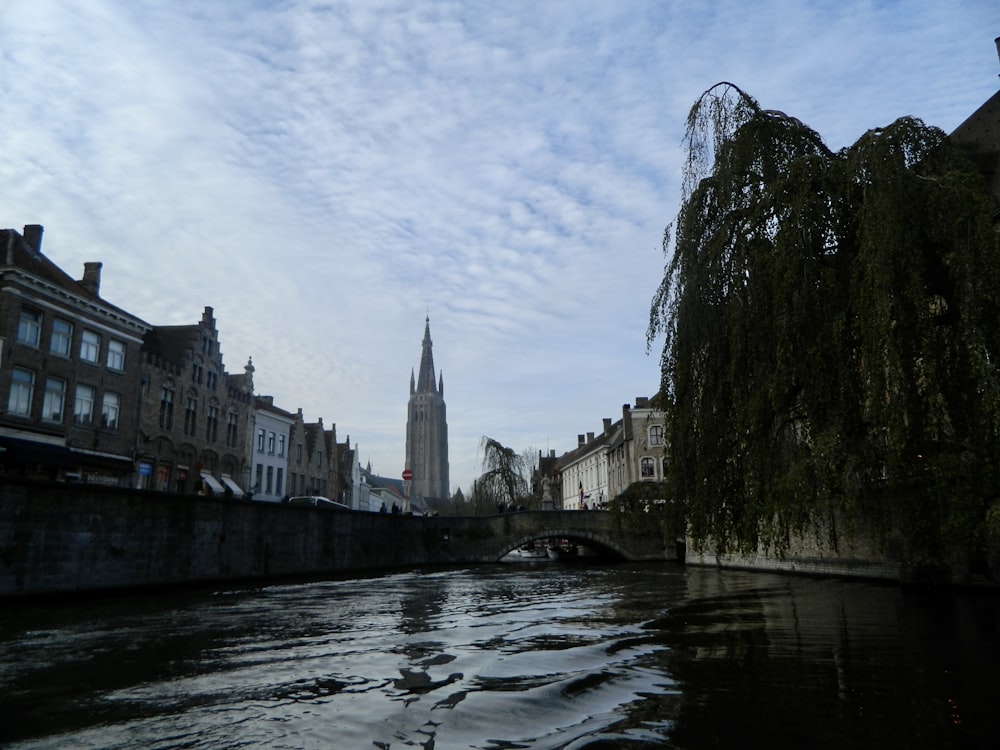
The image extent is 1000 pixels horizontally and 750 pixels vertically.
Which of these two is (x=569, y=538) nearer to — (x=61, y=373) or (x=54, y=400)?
(x=54, y=400)

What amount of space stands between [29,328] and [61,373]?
2.17 m

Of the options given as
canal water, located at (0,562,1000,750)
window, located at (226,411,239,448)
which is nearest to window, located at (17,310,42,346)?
canal water, located at (0,562,1000,750)

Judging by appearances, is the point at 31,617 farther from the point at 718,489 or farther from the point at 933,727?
the point at 933,727

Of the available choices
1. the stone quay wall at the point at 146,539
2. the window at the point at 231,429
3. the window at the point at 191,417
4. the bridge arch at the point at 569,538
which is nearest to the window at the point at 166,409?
the window at the point at 191,417

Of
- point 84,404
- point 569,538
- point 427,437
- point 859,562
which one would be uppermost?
point 427,437

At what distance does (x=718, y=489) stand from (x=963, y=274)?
497 centimetres

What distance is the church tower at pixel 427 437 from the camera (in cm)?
14400

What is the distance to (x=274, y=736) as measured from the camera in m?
5.21

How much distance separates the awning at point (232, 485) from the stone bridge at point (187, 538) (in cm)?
849

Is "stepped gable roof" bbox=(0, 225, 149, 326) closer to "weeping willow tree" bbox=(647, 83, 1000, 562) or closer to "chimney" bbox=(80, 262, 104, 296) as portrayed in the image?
"chimney" bbox=(80, 262, 104, 296)

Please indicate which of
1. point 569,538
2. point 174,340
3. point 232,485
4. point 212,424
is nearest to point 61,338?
point 174,340

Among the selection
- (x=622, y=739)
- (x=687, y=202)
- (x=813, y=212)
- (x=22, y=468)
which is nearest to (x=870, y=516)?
(x=813, y=212)

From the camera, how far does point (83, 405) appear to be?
29.4m

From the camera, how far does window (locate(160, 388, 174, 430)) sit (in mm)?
35562
